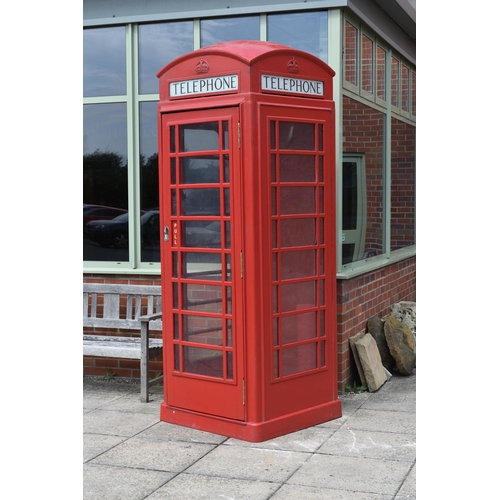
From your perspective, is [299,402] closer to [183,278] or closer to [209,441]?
[209,441]

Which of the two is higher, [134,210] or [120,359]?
[134,210]

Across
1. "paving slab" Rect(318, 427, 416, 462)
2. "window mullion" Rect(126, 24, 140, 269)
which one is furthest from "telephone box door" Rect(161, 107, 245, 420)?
"window mullion" Rect(126, 24, 140, 269)

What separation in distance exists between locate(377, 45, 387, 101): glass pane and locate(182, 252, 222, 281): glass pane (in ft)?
11.3

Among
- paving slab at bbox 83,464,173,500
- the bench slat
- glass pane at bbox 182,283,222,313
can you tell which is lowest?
paving slab at bbox 83,464,173,500

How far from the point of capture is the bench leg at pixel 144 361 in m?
6.74

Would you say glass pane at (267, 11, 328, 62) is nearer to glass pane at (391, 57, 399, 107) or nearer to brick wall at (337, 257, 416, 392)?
brick wall at (337, 257, 416, 392)

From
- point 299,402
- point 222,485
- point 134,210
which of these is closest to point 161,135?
point 134,210

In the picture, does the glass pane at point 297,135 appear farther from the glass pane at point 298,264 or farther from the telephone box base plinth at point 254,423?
the telephone box base plinth at point 254,423

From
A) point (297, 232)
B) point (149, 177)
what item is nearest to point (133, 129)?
point (149, 177)

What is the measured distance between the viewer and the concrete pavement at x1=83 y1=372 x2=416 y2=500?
468 centimetres

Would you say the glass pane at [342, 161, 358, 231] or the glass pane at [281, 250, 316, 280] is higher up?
the glass pane at [342, 161, 358, 231]

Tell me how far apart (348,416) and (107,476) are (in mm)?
2152

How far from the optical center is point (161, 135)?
19.8 feet

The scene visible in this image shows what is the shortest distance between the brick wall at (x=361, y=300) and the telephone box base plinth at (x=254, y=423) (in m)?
0.87
